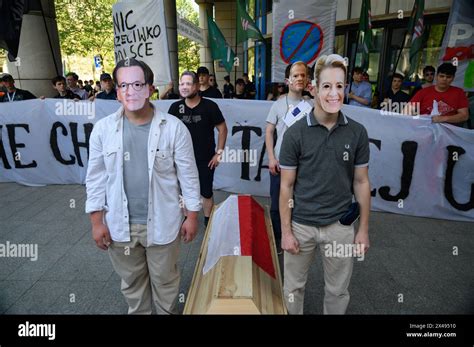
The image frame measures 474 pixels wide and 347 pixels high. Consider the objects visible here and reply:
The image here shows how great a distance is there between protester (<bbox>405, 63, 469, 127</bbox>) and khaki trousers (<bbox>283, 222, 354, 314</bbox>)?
3445 mm

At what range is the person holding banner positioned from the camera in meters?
3.18

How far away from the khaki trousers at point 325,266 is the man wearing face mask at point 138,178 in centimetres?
78

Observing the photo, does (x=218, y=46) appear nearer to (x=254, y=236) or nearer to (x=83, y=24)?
(x=254, y=236)

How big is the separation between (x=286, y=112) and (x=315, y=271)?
5.61 feet

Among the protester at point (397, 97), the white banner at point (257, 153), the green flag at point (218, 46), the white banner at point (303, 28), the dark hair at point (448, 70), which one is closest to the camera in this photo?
the dark hair at point (448, 70)

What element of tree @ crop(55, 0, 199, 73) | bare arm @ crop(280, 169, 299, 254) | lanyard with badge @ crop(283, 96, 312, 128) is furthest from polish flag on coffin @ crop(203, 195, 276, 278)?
tree @ crop(55, 0, 199, 73)

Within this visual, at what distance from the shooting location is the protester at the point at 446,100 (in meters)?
4.66

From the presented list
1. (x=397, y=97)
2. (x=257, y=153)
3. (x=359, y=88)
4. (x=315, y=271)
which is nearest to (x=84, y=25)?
(x=359, y=88)

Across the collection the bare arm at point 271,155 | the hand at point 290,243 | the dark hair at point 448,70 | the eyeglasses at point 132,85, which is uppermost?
the dark hair at point 448,70

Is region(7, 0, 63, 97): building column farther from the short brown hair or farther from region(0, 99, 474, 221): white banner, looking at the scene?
the short brown hair

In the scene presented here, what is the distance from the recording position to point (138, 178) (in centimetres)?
229

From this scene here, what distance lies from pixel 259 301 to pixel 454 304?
2.22 meters

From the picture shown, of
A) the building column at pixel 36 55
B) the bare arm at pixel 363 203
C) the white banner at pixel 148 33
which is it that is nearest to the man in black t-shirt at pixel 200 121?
the white banner at pixel 148 33

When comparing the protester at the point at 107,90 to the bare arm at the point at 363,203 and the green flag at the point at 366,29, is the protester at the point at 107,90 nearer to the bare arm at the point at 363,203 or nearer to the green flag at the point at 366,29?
the green flag at the point at 366,29
